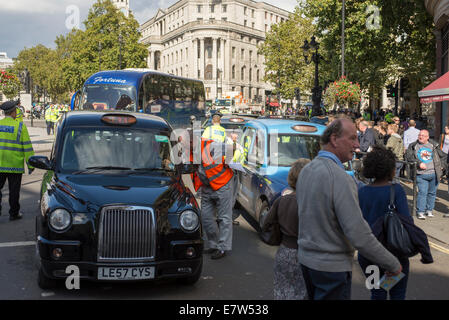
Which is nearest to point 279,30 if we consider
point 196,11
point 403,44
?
point 403,44

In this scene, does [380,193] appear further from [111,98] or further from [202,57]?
[202,57]

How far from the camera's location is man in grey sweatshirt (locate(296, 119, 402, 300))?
2895 millimetres

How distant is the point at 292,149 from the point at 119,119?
3.13 meters

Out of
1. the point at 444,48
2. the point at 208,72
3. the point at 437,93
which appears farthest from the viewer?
the point at 208,72

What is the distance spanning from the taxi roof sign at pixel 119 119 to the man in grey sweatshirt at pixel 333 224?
3.59 metres

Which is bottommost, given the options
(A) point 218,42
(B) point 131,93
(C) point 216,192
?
(C) point 216,192

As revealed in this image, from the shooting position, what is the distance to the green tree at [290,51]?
2367 inches

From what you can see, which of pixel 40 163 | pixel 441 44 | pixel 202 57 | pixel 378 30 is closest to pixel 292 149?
pixel 40 163

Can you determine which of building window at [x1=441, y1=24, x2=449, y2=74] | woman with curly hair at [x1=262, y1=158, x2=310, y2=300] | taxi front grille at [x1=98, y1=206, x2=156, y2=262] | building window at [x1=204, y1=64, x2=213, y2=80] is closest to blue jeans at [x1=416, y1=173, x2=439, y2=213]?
taxi front grille at [x1=98, y1=206, x2=156, y2=262]

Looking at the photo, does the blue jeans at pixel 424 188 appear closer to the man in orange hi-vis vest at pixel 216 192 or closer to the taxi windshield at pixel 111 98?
the man in orange hi-vis vest at pixel 216 192

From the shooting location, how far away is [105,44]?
6028 centimetres

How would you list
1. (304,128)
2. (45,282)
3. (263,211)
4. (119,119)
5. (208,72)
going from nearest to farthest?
1. (45,282)
2. (119,119)
3. (263,211)
4. (304,128)
5. (208,72)

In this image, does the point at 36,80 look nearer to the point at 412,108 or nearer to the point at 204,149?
the point at 412,108

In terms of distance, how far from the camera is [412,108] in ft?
178
